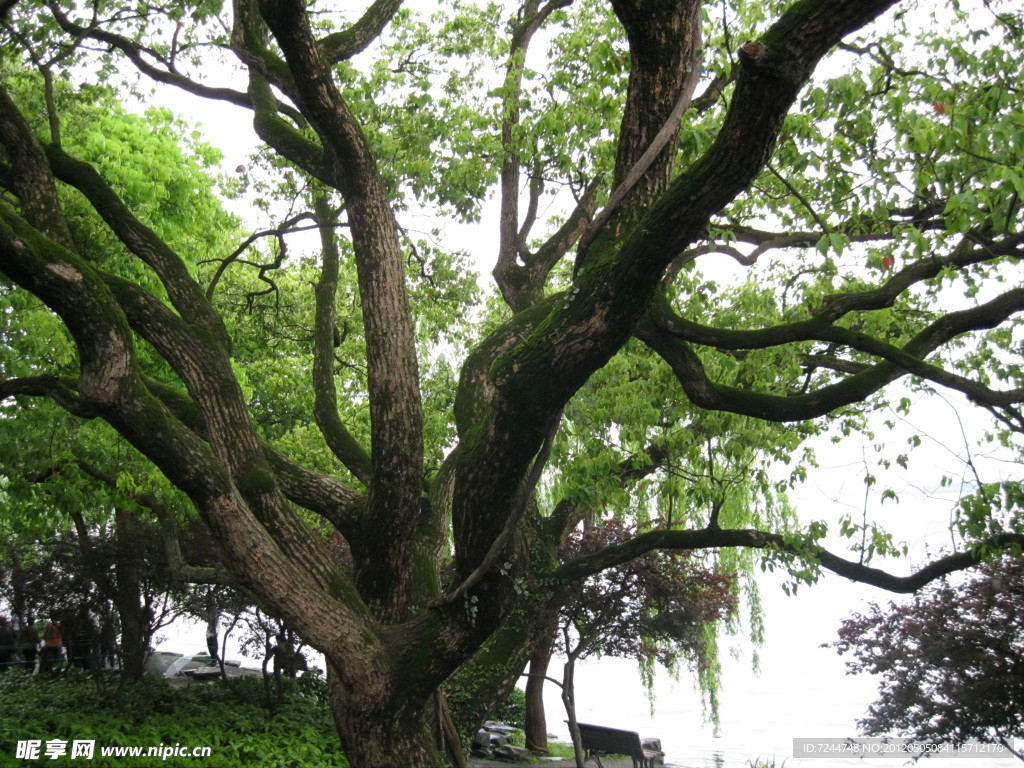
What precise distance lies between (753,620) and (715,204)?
13948mm

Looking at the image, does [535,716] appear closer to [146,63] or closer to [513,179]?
[513,179]

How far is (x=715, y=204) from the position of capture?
3.89m

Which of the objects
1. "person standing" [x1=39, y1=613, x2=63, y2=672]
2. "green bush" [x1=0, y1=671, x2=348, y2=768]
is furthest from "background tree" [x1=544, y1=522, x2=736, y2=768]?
"person standing" [x1=39, y1=613, x2=63, y2=672]

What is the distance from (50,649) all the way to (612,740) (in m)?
9.82

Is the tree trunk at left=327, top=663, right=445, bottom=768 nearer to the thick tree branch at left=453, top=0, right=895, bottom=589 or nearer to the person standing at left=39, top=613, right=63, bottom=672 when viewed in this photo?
the thick tree branch at left=453, top=0, right=895, bottom=589

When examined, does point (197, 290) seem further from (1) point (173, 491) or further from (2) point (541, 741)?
(2) point (541, 741)

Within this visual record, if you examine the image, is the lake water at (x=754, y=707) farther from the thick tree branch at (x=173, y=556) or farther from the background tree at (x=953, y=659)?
the thick tree branch at (x=173, y=556)

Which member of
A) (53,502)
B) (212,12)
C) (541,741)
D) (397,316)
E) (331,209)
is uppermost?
(212,12)

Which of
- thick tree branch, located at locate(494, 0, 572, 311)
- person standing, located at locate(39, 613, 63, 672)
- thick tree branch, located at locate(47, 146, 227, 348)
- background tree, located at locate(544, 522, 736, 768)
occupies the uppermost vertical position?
thick tree branch, located at locate(494, 0, 572, 311)

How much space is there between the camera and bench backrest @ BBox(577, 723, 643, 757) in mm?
11898

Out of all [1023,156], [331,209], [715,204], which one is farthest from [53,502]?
[1023,156]

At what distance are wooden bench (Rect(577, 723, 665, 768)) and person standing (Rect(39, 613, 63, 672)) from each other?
8.81m

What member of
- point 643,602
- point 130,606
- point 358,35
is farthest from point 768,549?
point 130,606

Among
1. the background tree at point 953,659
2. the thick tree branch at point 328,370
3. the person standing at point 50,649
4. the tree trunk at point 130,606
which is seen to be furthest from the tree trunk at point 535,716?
the thick tree branch at point 328,370
